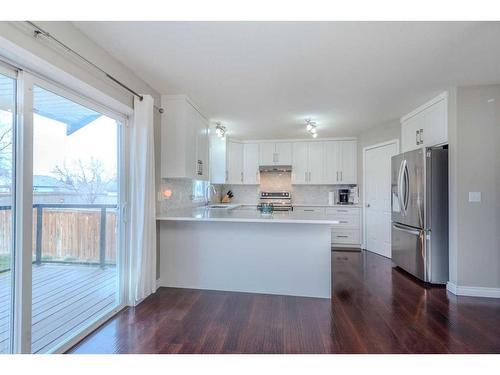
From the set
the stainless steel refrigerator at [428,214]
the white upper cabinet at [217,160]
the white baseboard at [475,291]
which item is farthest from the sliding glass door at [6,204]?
the white baseboard at [475,291]

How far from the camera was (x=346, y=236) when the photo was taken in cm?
503

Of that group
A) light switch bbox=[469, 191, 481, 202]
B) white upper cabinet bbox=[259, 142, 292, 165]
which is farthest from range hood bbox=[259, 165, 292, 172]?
light switch bbox=[469, 191, 481, 202]

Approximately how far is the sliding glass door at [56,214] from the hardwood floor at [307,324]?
1.10ft

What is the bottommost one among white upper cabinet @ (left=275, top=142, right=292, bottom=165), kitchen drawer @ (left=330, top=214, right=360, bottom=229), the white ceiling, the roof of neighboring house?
kitchen drawer @ (left=330, top=214, right=360, bottom=229)

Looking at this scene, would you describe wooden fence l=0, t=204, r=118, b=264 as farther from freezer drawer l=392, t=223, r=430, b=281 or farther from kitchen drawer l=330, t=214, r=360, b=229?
kitchen drawer l=330, t=214, r=360, b=229

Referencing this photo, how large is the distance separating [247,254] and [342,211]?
298 centimetres

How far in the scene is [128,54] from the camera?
2.13 metres

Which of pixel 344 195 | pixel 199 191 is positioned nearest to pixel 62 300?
pixel 199 191

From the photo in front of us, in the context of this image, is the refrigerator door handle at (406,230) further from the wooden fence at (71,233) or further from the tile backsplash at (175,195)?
the wooden fence at (71,233)

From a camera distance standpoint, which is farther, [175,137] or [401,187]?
[401,187]

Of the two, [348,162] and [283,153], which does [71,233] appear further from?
[348,162]

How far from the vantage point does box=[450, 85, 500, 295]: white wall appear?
2719mm

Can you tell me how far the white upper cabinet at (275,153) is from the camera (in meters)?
5.59

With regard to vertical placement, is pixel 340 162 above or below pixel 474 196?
above
